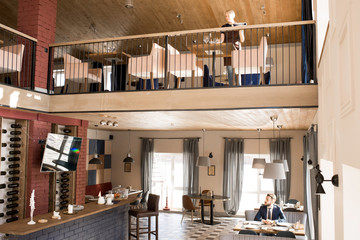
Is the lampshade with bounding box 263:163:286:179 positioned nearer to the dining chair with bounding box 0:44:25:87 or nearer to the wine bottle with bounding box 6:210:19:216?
the wine bottle with bounding box 6:210:19:216

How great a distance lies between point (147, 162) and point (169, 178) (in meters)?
1.09

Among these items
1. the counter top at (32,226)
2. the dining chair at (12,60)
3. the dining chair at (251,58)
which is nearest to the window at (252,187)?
the dining chair at (251,58)

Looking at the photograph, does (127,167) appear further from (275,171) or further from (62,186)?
(275,171)

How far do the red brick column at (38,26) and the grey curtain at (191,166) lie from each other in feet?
23.6

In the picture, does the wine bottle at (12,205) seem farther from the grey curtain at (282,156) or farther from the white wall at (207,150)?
the grey curtain at (282,156)

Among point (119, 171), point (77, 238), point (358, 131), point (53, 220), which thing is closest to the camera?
point (358, 131)

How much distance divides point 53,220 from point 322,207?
432 cm

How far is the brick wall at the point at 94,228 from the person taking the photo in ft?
20.3

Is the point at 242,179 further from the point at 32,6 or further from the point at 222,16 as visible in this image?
the point at 32,6

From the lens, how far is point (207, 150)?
44.0ft

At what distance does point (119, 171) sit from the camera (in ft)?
48.1

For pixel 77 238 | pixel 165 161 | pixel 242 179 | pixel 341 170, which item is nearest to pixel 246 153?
pixel 242 179

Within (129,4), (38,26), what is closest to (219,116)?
(129,4)

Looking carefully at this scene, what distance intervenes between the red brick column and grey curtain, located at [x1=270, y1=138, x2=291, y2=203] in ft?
26.8
